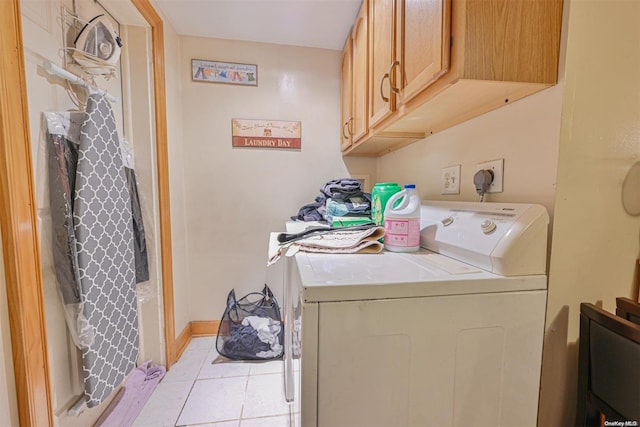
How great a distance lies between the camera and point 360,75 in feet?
5.04

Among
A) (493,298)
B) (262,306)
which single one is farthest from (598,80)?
(262,306)

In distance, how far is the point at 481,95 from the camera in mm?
840

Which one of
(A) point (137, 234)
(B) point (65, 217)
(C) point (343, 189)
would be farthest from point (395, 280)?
(A) point (137, 234)

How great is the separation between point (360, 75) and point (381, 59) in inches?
13.2

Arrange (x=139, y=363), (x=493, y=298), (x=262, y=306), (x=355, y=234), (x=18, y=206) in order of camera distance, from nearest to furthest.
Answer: (x=493, y=298), (x=18, y=206), (x=355, y=234), (x=139, y=363), (x=262, y=306)

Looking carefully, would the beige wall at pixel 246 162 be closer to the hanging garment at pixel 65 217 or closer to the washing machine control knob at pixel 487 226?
the hanging garment at pixel 65 217

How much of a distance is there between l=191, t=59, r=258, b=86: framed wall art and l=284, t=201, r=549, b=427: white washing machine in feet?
5.69

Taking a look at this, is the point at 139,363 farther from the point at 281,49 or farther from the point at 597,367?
the point at 281,49

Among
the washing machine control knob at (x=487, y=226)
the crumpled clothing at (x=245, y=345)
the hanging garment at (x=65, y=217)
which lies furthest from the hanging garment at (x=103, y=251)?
the washing machine control knob at (x=487, y=226)

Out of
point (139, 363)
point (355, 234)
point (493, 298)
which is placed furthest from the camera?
point (139, 363)

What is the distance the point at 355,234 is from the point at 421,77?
58 centimetres

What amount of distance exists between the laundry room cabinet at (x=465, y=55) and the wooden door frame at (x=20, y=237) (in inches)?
48.9

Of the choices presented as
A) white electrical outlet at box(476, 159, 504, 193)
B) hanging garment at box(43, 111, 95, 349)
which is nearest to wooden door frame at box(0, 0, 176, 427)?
hanging garment at box(43, 111, 95, 349)

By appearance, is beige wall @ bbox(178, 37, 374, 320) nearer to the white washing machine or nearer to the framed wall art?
the framed wall art
